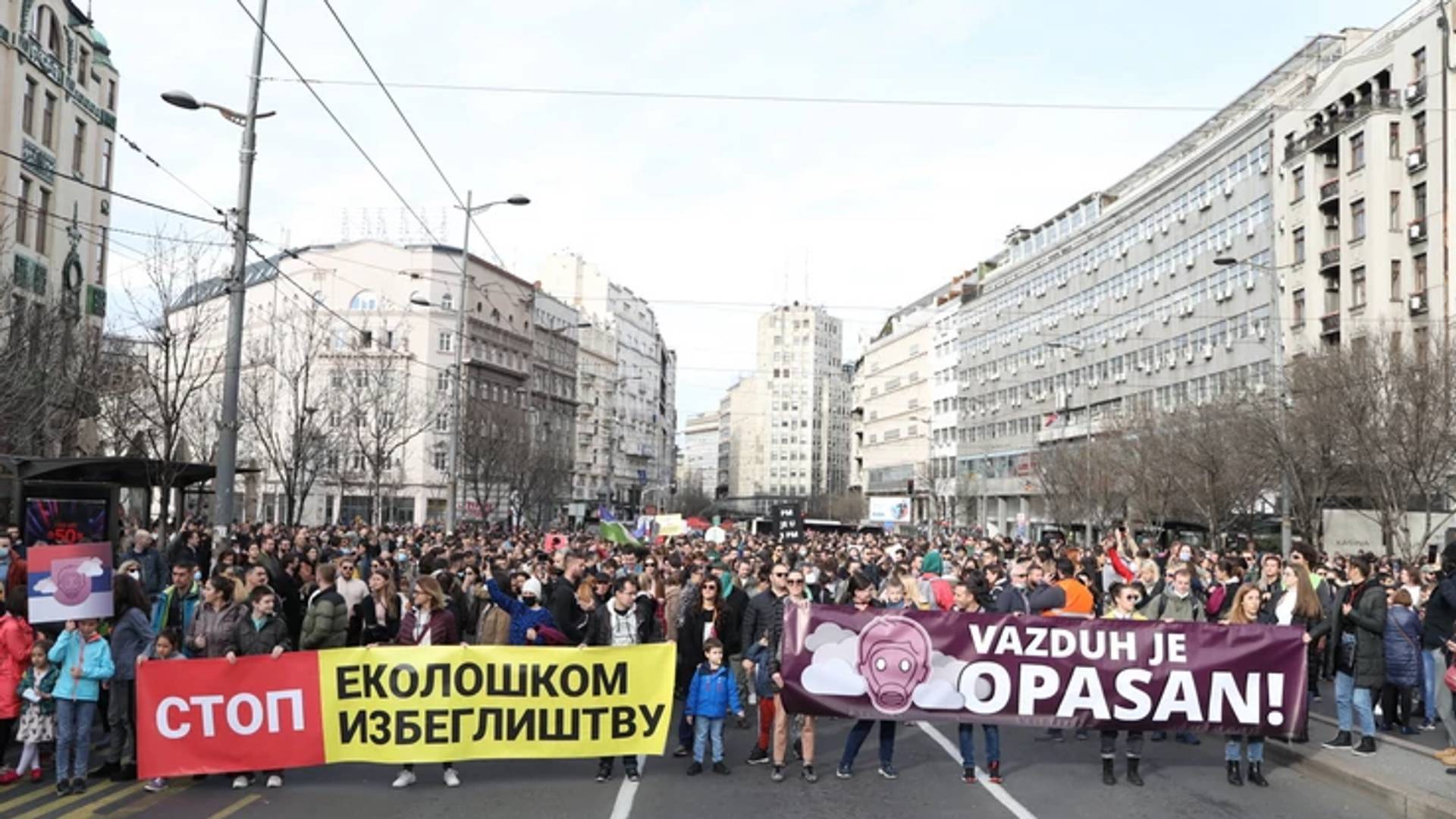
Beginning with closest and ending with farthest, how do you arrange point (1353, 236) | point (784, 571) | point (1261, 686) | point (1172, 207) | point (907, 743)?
point (1261, 686)
point (784, 571)
point (907, 743)
point (1353, 236)
point (1172, 207)

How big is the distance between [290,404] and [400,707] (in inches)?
2409

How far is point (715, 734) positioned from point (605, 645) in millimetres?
1196

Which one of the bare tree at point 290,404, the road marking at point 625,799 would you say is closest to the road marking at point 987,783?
the road marking at point 625,799

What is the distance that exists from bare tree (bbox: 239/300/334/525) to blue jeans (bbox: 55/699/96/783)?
27101 millimetres

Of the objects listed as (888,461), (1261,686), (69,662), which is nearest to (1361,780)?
(1261,686)

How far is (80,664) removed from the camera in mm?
9945

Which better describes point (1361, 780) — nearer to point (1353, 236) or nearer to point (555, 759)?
point (555, 759)

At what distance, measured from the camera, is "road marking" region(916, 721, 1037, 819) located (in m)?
9.52

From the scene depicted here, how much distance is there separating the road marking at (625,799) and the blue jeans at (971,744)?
8.78 ft

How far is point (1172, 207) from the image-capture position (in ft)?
212

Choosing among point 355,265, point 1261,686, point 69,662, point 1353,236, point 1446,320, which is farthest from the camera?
point 355,265

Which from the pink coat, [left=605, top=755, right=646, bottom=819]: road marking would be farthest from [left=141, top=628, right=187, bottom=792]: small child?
[left=605, top=755, right=646, bottom=819]: road marking

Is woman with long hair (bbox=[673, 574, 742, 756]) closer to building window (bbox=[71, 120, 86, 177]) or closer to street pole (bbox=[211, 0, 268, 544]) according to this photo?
street pole (bbox=[211, 0, 268, 544])

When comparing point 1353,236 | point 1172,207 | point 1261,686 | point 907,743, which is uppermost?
point 1172,207
